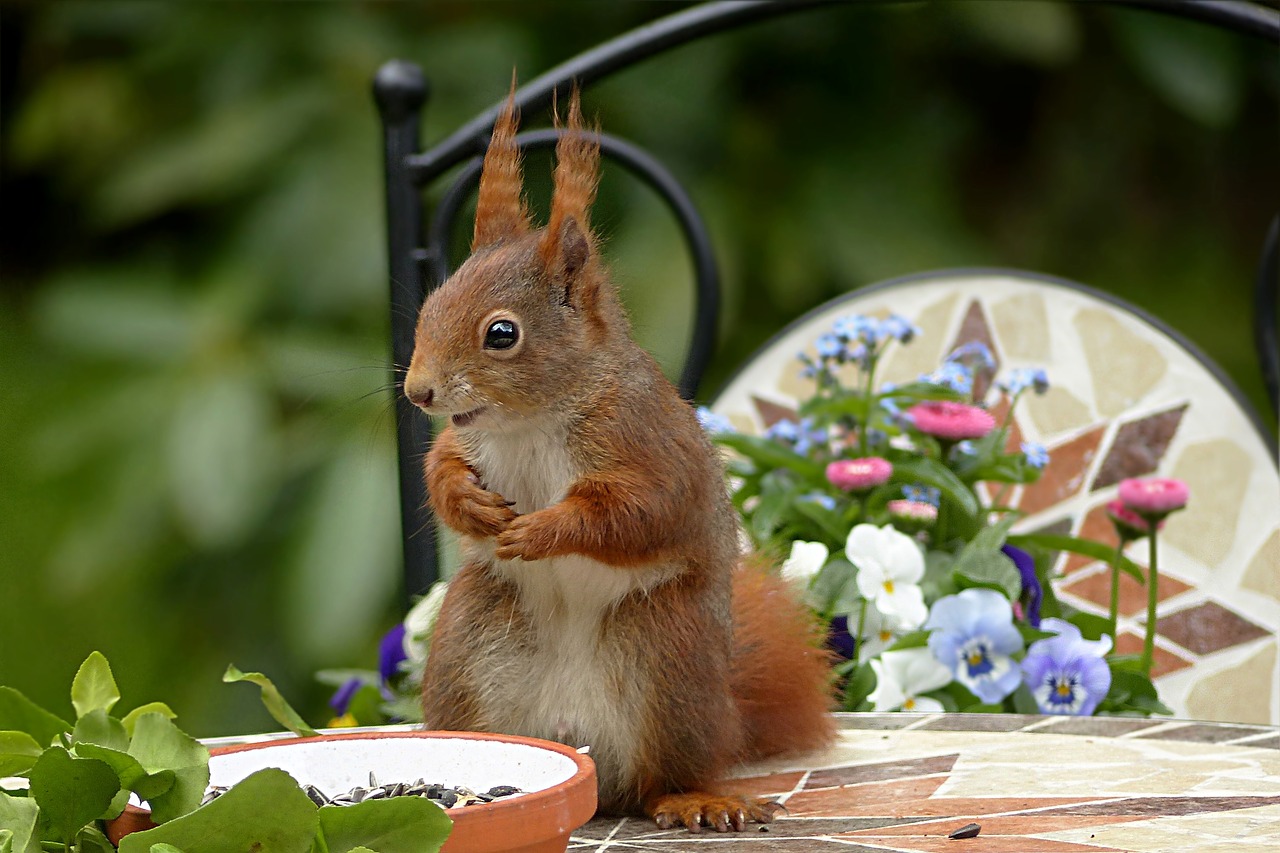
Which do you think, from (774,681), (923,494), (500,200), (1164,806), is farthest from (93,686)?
(923,494)

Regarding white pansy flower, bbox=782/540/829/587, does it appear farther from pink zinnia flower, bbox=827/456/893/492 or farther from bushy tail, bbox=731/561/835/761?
bushy tail, bbox=731/561/835/761

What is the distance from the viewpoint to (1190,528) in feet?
6.05

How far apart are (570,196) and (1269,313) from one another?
1120 millimetres

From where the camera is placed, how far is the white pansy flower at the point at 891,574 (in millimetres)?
1515

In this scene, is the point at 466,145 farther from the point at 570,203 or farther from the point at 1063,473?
the point at 1063,473

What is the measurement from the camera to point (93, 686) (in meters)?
0.82

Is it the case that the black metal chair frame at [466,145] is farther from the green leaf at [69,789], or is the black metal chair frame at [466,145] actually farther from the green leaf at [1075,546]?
the green leaf at [69,789]

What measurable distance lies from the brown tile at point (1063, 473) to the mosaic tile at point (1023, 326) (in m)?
0.11

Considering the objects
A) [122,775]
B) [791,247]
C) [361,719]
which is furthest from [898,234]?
[122,775]

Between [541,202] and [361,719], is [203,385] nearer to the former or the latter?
[361,719]

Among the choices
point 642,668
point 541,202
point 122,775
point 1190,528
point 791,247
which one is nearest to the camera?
point 122,775

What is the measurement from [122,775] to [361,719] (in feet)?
3.38

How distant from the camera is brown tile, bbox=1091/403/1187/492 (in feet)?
6.19

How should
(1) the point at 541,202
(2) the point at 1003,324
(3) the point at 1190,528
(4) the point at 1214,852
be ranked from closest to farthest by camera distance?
(4) the point at 1214,852 < (1) the point at 541,202 < (3) the point at 1190,528 < (2) the point at 1003,324
